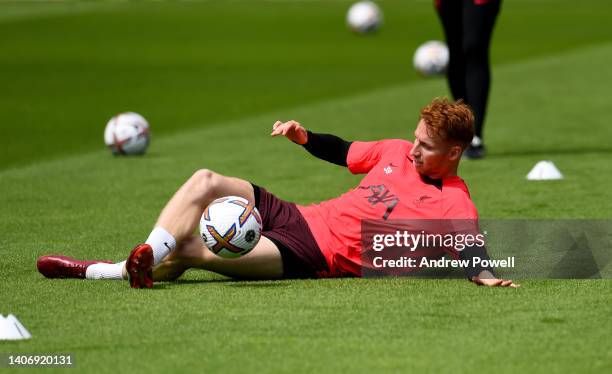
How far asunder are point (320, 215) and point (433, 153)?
769 millimetres

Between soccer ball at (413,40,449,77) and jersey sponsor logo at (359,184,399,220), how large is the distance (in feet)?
46.7

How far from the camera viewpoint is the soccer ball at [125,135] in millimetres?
13586

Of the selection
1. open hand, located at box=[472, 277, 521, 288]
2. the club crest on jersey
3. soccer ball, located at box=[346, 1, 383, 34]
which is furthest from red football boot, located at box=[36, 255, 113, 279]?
soccer ball, located at box=[346, 1, 383, 34]

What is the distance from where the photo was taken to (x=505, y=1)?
38500mm

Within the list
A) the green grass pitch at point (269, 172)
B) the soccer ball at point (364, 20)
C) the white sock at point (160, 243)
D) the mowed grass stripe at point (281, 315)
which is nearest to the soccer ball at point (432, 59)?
the green grass pitch at point (269, 172)

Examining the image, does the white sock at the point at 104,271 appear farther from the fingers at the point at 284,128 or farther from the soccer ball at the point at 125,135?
the soccer ball at the point at 125,135

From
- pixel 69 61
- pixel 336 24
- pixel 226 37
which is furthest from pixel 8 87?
pixel 336 24

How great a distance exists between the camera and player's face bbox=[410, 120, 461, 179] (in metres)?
7.09

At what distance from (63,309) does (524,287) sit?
2.44 metres

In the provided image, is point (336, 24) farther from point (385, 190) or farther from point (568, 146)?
point (385, 190)

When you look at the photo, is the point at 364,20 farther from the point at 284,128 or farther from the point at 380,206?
the point at 380,206

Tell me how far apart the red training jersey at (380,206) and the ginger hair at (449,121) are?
0.28 metres

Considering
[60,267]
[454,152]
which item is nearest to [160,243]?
[60,267]

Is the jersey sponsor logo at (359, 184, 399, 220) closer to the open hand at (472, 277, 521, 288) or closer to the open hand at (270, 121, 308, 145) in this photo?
the open hand at (270, 121, 308, 145)
